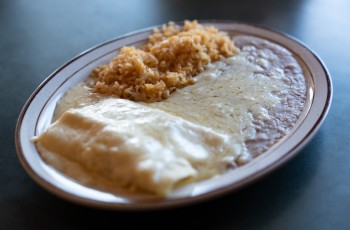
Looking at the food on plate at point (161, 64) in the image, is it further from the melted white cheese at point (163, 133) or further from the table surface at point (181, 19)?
the table surface at point (181, 19)

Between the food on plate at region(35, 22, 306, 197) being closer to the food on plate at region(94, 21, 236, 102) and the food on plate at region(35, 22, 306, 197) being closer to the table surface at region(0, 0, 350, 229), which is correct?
the food on plate at region(94, 21, 236, 102)

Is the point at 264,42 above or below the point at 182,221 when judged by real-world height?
above

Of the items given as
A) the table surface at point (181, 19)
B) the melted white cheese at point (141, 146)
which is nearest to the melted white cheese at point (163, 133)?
the melted white cheese at point (141, 146)

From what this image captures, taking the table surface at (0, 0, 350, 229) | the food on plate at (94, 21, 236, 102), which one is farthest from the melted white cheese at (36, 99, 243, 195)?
the food on plate at (94, 21, 236, 102)

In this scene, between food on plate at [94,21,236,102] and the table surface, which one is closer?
the table surface

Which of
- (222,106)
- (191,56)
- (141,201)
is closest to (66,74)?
(191,56)

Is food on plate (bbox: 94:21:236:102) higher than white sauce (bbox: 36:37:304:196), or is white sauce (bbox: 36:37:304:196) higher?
food on plate (bbox: 94:21:236:102)

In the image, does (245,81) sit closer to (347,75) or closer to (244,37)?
(244,37)
